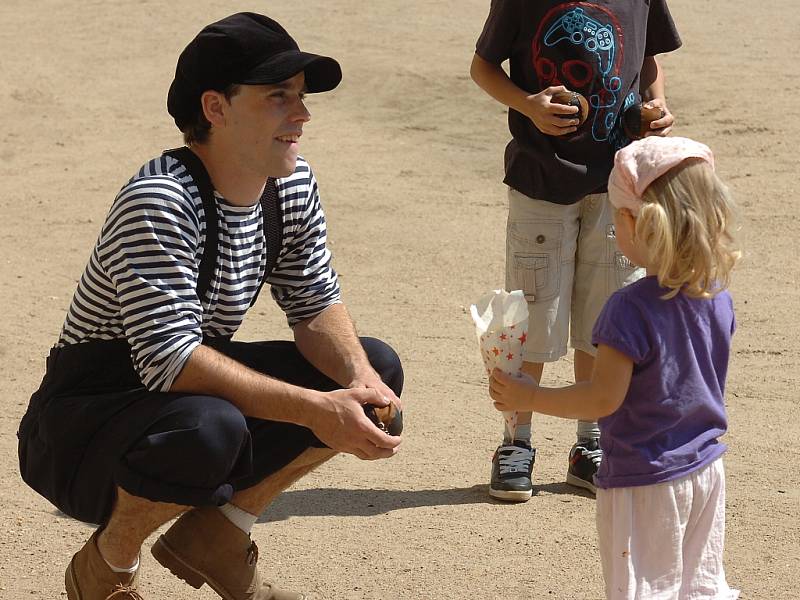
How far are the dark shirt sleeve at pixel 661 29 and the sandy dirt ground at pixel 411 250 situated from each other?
1.41m

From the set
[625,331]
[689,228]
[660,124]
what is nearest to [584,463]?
[660,124]

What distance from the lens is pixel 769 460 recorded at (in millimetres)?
4445

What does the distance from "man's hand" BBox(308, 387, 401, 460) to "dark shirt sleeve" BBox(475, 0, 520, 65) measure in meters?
1.52

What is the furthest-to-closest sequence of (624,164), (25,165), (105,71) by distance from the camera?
1. (105,71)
2. (25,165)
3. (624,164)

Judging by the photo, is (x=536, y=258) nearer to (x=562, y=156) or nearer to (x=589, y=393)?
(x=562, y=156)

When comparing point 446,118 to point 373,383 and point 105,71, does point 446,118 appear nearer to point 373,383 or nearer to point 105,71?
point 105,71

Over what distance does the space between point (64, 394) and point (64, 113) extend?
261 inches

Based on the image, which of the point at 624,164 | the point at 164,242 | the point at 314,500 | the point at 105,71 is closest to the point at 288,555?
the point at 314,500

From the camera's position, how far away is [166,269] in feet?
9.95

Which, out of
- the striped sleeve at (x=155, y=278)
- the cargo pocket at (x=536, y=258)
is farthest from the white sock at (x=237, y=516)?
the cargo pocket at (x=536, y=258)

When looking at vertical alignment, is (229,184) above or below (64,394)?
above

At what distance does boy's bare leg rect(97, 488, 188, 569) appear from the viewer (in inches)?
121

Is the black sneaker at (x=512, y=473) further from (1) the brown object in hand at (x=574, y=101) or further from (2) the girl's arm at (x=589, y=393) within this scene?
(2) the girl's arm at (x=589, y=393)

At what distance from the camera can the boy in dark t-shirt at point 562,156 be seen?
4059 millimetres
